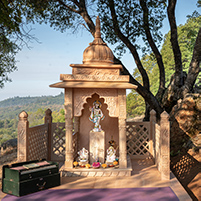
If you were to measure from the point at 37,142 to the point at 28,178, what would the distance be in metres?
1.99

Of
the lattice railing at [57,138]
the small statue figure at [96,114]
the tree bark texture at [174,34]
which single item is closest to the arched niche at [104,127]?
the small statue figure at [96,114]

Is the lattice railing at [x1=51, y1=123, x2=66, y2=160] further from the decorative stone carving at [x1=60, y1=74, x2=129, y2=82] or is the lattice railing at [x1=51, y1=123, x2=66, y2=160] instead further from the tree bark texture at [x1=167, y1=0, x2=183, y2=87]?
the tree bark texture at [x1=167, y1=0, x2=183, y2=87]

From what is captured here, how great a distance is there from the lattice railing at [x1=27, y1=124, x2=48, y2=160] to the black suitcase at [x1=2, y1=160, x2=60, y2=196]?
3.32 feet

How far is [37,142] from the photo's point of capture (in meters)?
6.56

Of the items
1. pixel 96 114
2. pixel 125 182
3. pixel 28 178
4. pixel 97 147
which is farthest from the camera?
pixel 96 114

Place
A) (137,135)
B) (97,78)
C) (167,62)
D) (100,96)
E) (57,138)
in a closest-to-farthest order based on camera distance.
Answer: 1. (97,78)
2. (100,96)
3. (57,138)
4. (137,135)
5. (167,62)

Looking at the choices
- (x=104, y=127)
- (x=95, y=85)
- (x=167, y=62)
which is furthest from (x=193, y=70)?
(x=167, y=62)

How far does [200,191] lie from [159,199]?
1.92 m

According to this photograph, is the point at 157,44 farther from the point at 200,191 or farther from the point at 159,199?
the point at 159,199

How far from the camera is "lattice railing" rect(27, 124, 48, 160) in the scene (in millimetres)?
6059

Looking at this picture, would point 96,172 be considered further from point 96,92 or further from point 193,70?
point 193,70

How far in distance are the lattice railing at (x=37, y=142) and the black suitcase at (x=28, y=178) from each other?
1.01 m

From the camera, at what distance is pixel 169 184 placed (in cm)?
516

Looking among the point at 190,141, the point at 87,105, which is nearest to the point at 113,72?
the point at 87,105
